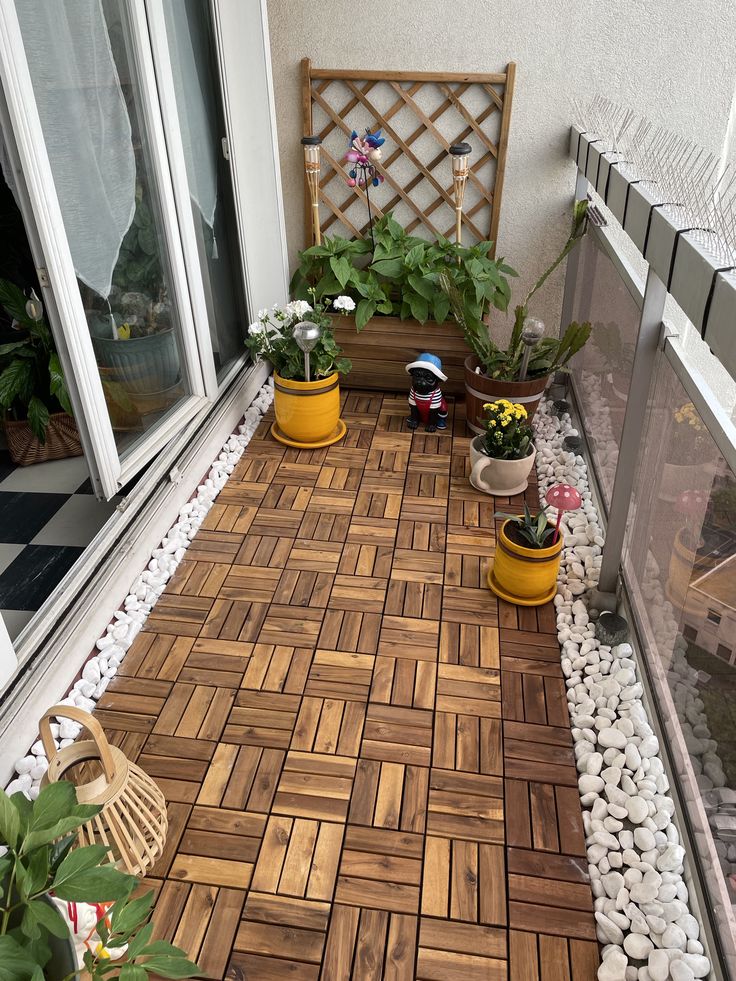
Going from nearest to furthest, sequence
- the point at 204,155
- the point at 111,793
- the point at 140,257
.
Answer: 1. the point at 111,793
2. the point at 140,257
3. the point at 204,155

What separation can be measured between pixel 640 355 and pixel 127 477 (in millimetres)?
1596

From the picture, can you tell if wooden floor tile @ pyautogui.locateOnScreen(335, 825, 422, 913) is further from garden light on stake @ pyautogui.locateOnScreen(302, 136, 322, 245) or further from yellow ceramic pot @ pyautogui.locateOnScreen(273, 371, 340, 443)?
garden light on stake @ pyautogui.locateOnScreen(302, 136, 322, 245)

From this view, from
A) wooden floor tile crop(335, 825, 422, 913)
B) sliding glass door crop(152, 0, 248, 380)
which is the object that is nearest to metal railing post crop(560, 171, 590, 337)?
sliding glass door crop(152, 0, 248, 380)

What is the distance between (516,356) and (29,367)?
1989 millimetres

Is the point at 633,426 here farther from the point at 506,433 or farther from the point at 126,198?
the point at 126,198

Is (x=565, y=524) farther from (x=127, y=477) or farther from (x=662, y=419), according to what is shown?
(x=127, y=477)

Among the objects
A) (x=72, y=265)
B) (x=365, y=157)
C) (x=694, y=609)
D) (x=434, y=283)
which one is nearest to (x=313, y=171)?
(x=365, y=157)

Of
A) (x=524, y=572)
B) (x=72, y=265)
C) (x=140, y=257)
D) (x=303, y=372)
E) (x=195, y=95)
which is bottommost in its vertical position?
(x=524, y=572)

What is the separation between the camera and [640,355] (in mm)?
2121

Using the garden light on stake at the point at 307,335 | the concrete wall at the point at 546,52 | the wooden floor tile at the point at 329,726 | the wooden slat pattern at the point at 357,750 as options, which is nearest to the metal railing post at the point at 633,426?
the wooden slat pattern at the point at 357,750

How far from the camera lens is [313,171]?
3.58m

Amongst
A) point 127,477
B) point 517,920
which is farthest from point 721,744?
point 127,477

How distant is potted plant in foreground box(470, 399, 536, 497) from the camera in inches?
115

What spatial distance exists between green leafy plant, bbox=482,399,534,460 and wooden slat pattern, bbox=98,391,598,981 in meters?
0.20
